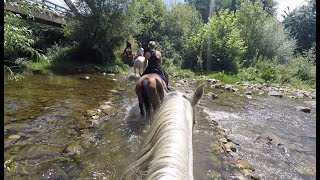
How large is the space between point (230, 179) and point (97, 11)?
1628cm

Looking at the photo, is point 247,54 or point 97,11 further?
point 247,54

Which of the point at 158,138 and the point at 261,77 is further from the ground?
the point at 158,138

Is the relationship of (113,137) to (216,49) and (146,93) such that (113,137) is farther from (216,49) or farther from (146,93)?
(216,49)

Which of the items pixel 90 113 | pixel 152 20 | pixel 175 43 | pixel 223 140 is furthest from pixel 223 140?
pixel 152 20

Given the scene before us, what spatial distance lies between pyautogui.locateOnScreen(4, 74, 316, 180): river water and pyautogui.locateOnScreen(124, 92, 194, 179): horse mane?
1.13 meters

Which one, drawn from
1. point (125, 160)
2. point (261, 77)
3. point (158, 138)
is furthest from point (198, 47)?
point (158, 138)

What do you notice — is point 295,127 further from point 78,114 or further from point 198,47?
point 198,47

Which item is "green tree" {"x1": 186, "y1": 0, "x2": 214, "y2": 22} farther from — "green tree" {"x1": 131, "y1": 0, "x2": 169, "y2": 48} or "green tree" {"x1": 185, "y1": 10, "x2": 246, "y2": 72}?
"green tree" {"x1": 185, "y1": 10, "x2": 246, "y2": 72}

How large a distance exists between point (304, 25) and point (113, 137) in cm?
3929

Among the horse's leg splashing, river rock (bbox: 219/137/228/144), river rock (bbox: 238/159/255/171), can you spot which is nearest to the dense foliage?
the horse's leg splashing

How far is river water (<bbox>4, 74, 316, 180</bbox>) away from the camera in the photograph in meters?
4.61

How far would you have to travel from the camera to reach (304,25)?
39.2m

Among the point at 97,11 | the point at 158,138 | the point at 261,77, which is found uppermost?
the point at 97,11

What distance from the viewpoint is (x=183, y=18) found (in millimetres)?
33344
